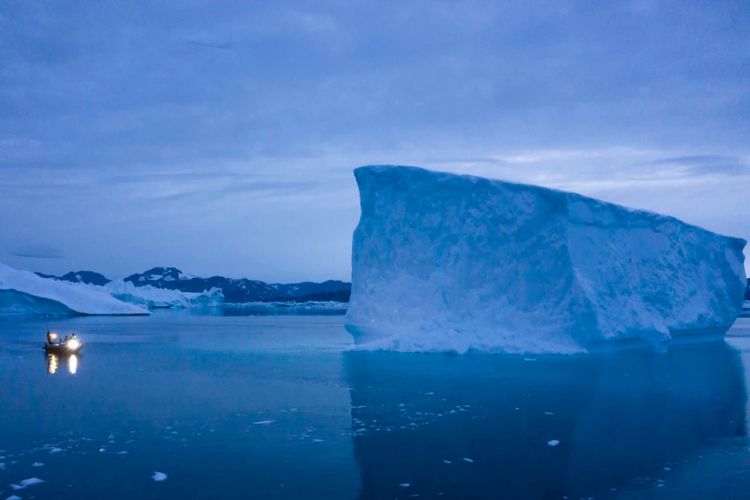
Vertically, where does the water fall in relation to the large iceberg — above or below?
below

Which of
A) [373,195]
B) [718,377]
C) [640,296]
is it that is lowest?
[718,377]

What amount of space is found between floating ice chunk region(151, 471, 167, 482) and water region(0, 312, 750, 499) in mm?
29

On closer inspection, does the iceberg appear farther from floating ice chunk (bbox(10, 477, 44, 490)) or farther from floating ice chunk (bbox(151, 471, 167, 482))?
floating ice chunk (bbox(151, 471, 167, 482))

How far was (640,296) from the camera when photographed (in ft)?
67.2

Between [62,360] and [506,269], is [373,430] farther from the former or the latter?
[506,269]

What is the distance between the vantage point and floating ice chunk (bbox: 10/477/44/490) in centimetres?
539

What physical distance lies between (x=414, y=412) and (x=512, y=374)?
4808 mm

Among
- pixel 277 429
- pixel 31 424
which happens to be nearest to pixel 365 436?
pixel 277 429

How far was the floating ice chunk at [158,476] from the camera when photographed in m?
5.70

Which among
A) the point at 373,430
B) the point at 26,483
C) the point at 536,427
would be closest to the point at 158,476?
the point at 26,483

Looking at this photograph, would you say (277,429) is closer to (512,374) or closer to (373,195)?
(512,374)

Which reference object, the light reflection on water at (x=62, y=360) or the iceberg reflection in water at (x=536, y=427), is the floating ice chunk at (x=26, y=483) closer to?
the iceberg reflection in water at (x=536, y=427)

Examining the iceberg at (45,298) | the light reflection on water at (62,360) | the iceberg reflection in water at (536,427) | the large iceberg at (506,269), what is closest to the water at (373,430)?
the iceberg reflection in water at (536,427)

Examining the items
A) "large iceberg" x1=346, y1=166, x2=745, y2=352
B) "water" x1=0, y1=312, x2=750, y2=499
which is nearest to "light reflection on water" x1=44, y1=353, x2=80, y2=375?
"water" x1=0, y1=312, x2=750, y2=499
